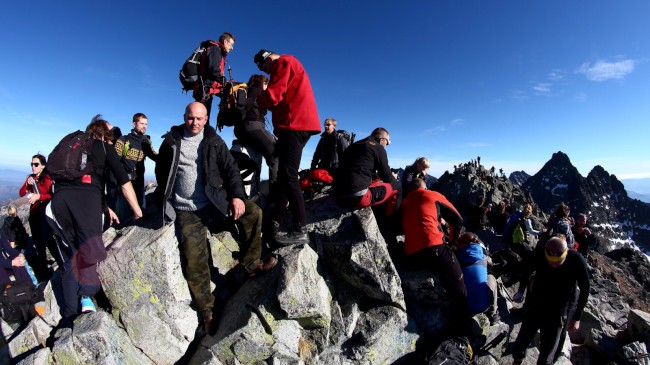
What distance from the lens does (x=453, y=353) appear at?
620 cm

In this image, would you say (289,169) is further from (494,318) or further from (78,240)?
(494,318)

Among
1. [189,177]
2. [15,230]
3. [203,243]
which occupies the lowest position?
[15,230]

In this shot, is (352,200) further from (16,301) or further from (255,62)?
(16,301)

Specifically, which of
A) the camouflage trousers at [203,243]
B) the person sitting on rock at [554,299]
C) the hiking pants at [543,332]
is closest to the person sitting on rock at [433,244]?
the hiking pants at [543,332]

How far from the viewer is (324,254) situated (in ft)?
24.1

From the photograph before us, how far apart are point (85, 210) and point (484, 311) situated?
30.7ft

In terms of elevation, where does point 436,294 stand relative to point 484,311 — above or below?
above

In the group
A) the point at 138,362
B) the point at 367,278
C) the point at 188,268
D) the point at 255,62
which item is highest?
the point at 255,62

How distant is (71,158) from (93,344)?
3397 mm

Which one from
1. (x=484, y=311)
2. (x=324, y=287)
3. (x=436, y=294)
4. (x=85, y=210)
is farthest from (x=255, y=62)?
(x=484, y=311)

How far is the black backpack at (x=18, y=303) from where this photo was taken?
6109 millimetres

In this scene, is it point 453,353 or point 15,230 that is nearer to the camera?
point 453,353

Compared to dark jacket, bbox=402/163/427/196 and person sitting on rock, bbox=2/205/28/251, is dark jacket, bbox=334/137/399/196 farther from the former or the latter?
person sitting on rock, bbox=2/205/28/251

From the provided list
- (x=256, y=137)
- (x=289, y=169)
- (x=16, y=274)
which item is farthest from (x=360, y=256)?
(x=16, y=274)
